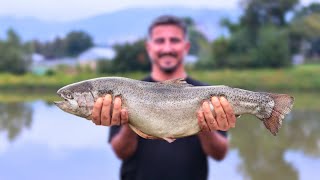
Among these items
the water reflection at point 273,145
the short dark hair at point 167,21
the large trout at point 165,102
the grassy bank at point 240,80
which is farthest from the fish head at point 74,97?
the grassy bank at point 240,80

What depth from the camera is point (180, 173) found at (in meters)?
4.95

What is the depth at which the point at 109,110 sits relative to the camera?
3.39m

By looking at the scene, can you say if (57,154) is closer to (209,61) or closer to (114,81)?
(114,81)

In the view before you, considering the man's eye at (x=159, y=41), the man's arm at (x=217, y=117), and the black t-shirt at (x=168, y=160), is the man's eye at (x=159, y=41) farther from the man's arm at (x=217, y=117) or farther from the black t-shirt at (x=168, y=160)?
the man's arm at (x=217, y=117)

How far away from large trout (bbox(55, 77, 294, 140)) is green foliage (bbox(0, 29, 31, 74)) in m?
46.2

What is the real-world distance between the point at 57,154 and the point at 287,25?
47287mm

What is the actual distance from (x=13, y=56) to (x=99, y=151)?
40.3 m

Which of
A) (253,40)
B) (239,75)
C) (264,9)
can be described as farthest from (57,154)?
(264,9)

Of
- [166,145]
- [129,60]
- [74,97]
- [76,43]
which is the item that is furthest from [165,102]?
[76,43]

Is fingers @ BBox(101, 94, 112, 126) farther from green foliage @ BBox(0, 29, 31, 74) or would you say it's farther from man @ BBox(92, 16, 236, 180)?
green foliage @ BBox(0, 29, 31, 74)

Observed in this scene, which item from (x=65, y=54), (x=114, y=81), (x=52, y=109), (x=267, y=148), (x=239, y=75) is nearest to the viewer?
(x=114, y=81)

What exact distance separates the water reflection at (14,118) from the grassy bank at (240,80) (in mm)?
10379

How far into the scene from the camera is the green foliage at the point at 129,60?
4416cm

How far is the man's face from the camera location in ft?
16.9
